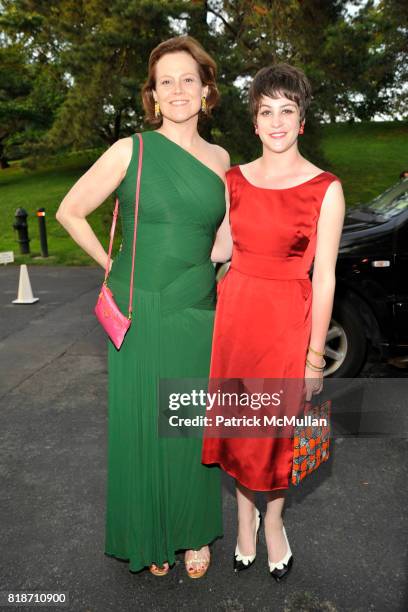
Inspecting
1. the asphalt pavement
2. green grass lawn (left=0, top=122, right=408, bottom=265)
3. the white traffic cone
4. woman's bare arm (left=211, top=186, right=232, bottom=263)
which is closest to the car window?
the asphalt pavement

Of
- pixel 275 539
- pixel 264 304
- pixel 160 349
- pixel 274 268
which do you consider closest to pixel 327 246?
pixel 274 268

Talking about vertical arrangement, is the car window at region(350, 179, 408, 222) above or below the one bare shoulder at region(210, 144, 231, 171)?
below

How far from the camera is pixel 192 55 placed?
89.7 inches

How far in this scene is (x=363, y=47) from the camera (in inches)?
496

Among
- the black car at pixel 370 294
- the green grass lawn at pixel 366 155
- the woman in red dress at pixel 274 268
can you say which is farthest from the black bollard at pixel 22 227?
the woman in red dress at pixel 274 268

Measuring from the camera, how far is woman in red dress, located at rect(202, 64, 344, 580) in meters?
2.17

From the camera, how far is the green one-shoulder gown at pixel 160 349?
2.25 m

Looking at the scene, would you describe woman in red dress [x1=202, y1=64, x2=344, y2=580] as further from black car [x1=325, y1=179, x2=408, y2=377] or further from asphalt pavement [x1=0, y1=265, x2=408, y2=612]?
black car [x1=325, y1=179, x2=408, y2=377]

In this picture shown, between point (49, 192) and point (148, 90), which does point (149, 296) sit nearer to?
point (148, 90)

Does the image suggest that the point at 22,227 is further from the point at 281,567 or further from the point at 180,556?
the point at 281,567

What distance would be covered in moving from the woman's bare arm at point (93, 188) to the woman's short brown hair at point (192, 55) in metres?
0.25

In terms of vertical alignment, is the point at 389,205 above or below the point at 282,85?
below

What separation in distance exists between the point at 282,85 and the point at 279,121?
0.13 meters

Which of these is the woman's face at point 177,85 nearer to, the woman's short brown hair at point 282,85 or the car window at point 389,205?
the woman's short brown hair at point 282,85
